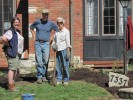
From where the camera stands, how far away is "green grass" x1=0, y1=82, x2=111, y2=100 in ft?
36.8

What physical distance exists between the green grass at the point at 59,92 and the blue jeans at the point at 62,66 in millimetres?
298

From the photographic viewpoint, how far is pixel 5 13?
17938 mm

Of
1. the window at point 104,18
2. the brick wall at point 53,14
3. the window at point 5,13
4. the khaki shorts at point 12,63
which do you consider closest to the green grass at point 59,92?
the khaki shorts at point 12,63

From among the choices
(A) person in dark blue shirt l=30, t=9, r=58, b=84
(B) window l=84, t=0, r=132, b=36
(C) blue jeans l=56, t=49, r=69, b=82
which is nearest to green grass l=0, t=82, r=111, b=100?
(C) blue jeans l=56, t=49, r=69, b=82

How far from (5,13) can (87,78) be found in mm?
5151

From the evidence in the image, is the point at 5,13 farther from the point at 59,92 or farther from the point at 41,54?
the point at 59,92

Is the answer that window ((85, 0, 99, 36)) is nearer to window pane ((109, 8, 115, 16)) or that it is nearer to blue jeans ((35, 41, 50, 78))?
window pane ((109, 8, 115, 16))

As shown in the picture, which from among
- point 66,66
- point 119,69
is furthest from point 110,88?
point 119,69

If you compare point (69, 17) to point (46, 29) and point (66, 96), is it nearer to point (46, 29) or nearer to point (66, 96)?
point (46, 29)

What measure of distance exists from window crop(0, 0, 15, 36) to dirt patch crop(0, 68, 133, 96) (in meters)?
3.55

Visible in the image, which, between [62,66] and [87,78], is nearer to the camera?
[62,66]

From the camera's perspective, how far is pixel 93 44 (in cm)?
1786

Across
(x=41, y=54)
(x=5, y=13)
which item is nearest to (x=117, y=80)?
(x=41, y=54)

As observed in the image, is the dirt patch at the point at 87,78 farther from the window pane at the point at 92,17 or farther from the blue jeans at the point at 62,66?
the window pane at the point at 92,17
